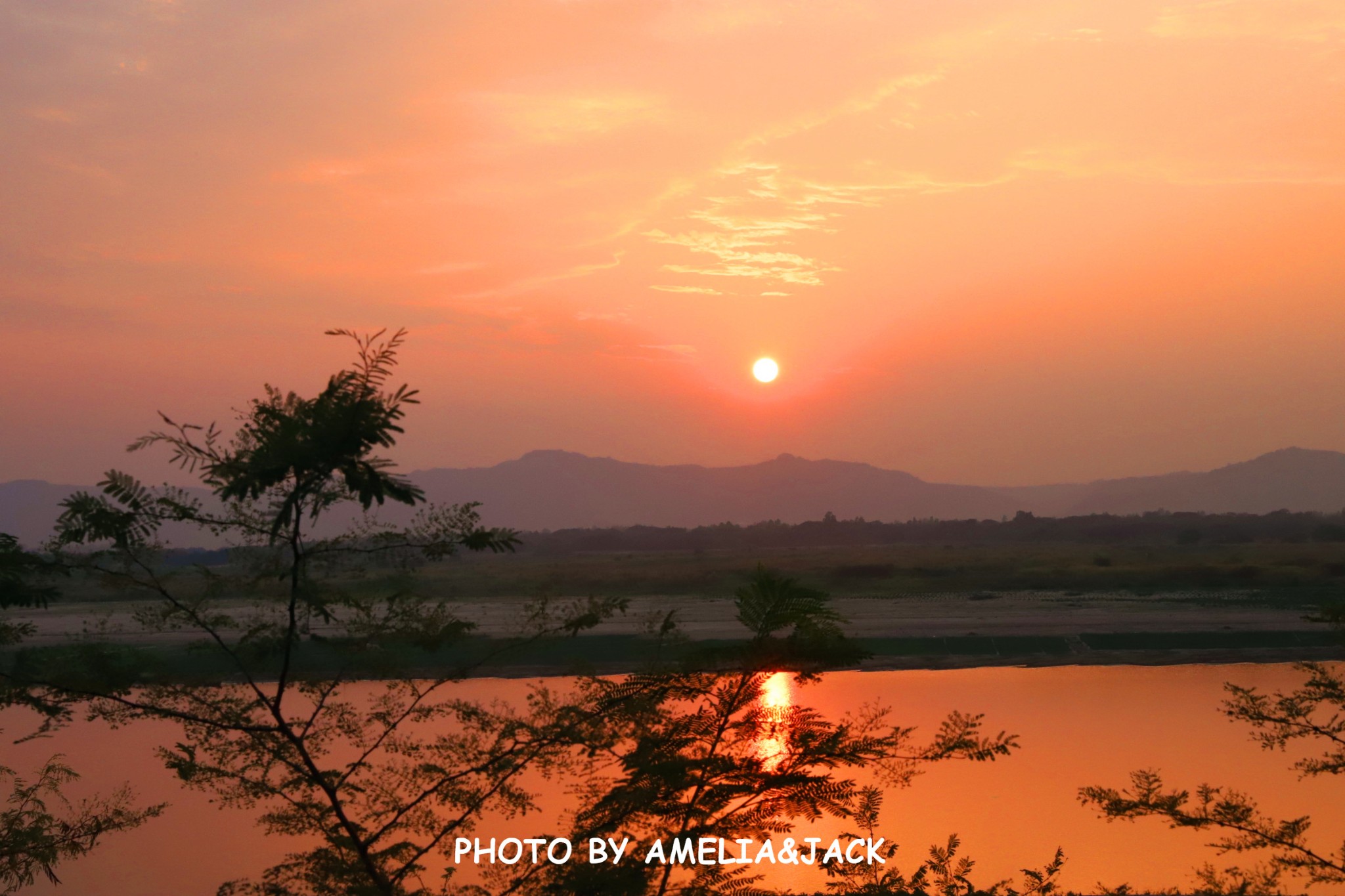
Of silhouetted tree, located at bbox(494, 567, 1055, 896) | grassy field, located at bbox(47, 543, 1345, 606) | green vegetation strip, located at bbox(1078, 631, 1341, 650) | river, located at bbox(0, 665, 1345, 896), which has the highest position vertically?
silhouetted tree, located at bbox(494, 567, 1055, 896)

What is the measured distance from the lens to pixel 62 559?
746 cm

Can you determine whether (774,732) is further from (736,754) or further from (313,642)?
(313,642)

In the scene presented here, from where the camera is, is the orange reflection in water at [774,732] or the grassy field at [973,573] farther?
the grassy field at [973,573]

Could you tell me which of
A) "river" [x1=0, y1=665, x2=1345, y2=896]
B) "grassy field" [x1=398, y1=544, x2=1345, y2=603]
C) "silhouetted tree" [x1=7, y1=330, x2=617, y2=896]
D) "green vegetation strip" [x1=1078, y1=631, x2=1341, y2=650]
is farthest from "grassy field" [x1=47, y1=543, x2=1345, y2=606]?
"silhouetted tree" [x1=7, y1=330, x2=617, y2=896]

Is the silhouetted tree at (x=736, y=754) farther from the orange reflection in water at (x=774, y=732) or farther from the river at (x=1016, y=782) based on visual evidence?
the river at (x=1016, y=782)

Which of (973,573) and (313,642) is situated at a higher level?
(313,642)

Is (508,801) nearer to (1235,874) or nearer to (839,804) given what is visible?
(839,804)

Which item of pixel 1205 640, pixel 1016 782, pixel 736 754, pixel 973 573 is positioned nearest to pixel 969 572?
pixel 973 573

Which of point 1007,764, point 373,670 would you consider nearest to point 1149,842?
point 1007,764

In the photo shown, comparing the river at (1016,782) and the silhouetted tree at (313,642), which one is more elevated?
the silhouetted tree at (313,642)

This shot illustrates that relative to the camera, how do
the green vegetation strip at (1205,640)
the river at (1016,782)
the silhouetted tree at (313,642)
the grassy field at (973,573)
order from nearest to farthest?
1. the silhouetted tree at (313,642)
2. the river at (1016,782)
3. the green vegetation strip at (1205,640)
4. the grassy field at (973,573)

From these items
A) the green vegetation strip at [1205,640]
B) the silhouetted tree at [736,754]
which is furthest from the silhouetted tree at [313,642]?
the green vegetation strip at [1205,640]

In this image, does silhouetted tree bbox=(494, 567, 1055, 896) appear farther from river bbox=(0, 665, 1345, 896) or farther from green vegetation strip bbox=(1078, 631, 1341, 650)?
green vegetation strip bbox=(1078, 631, 1341, 650)

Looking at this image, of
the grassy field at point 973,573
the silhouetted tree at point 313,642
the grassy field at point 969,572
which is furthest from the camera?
the grassy field at point 969,572
